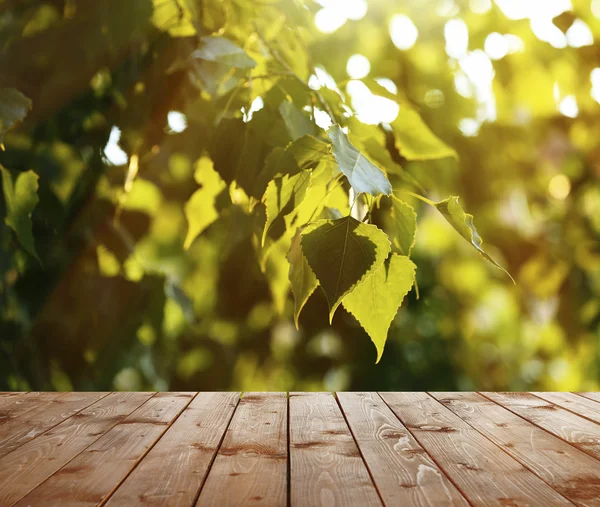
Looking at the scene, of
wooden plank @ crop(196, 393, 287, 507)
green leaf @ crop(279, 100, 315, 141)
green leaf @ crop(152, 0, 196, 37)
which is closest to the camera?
green leaf @ crop(279, 100, 315, 141)

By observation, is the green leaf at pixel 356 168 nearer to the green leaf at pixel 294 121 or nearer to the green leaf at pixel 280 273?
the green leaf at pixel 294 121

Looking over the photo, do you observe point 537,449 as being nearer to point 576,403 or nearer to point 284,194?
point 576,403

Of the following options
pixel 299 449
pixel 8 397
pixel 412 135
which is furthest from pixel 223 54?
pixel 8 397

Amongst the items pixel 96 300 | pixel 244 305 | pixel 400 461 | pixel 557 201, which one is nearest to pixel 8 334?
pixel 96 300

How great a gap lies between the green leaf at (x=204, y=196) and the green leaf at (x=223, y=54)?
119mm

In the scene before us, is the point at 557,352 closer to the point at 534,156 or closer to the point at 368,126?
the point at 534,156

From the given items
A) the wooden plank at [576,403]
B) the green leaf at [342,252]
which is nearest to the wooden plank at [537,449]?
the wooden plank at [576,403]

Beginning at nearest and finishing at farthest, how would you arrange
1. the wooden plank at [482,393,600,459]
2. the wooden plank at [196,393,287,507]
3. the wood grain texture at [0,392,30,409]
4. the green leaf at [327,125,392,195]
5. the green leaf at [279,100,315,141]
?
the green leaf at [327,125,392,195], the green leaf at [279,100,315,141], the wooden plank at [196,393,287,507], the wooden plank at [482,393,600,459], the wood grain texture at [0,392,30,409]

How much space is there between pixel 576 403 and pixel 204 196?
749mm

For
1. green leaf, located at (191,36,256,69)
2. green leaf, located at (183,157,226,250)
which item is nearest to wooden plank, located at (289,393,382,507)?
green leaf, located at (183,157,226,250)

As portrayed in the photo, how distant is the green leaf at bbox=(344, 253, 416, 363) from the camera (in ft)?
1.41

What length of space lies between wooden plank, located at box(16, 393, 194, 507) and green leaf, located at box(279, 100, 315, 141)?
0.36 metres

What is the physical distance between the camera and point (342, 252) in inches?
15.3

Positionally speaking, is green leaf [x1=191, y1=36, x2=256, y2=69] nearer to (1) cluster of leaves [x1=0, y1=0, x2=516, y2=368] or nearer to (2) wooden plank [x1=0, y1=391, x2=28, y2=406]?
(1) cluster of leaves [x1=0, y1=0, x2=516, y2=368]
